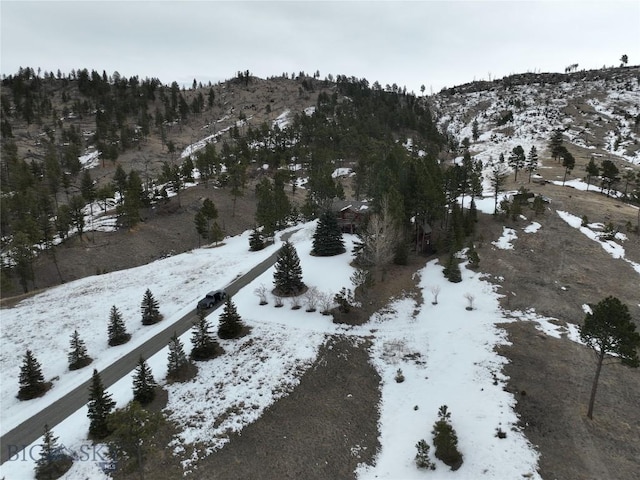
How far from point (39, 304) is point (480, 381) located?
46218mm

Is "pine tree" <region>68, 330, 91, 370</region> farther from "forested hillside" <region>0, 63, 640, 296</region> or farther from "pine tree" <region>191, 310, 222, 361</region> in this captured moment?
"forested hillside" <region>0, 63, 640, 296</region>

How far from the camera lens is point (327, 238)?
170 feet

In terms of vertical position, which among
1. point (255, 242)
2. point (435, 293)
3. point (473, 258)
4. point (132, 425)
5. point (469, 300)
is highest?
point (132, 425)

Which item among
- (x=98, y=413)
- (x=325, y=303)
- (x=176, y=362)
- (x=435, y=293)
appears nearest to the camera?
(x=98, y=413)

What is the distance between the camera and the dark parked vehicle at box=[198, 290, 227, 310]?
38.2 meters

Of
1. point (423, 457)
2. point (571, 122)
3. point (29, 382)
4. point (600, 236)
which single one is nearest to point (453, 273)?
point (423, 457)

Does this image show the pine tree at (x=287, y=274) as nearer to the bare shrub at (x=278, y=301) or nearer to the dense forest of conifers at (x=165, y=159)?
the bare shrub at (x=278, y=301)

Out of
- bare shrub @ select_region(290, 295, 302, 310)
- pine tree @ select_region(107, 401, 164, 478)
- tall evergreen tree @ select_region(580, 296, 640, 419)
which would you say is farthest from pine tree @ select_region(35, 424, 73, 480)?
tall evergreen tree @ select_region(580, 296, 640, 419)

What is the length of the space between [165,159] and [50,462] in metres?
130

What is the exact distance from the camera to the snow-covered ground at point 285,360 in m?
20.8

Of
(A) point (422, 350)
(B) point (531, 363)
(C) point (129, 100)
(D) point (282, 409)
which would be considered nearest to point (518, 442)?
(B) point (531, 363)

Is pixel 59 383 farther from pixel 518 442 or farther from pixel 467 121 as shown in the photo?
pixel 467 121

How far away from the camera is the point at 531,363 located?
2792 cm

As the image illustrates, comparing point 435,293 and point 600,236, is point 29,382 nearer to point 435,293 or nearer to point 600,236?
point 435,293
